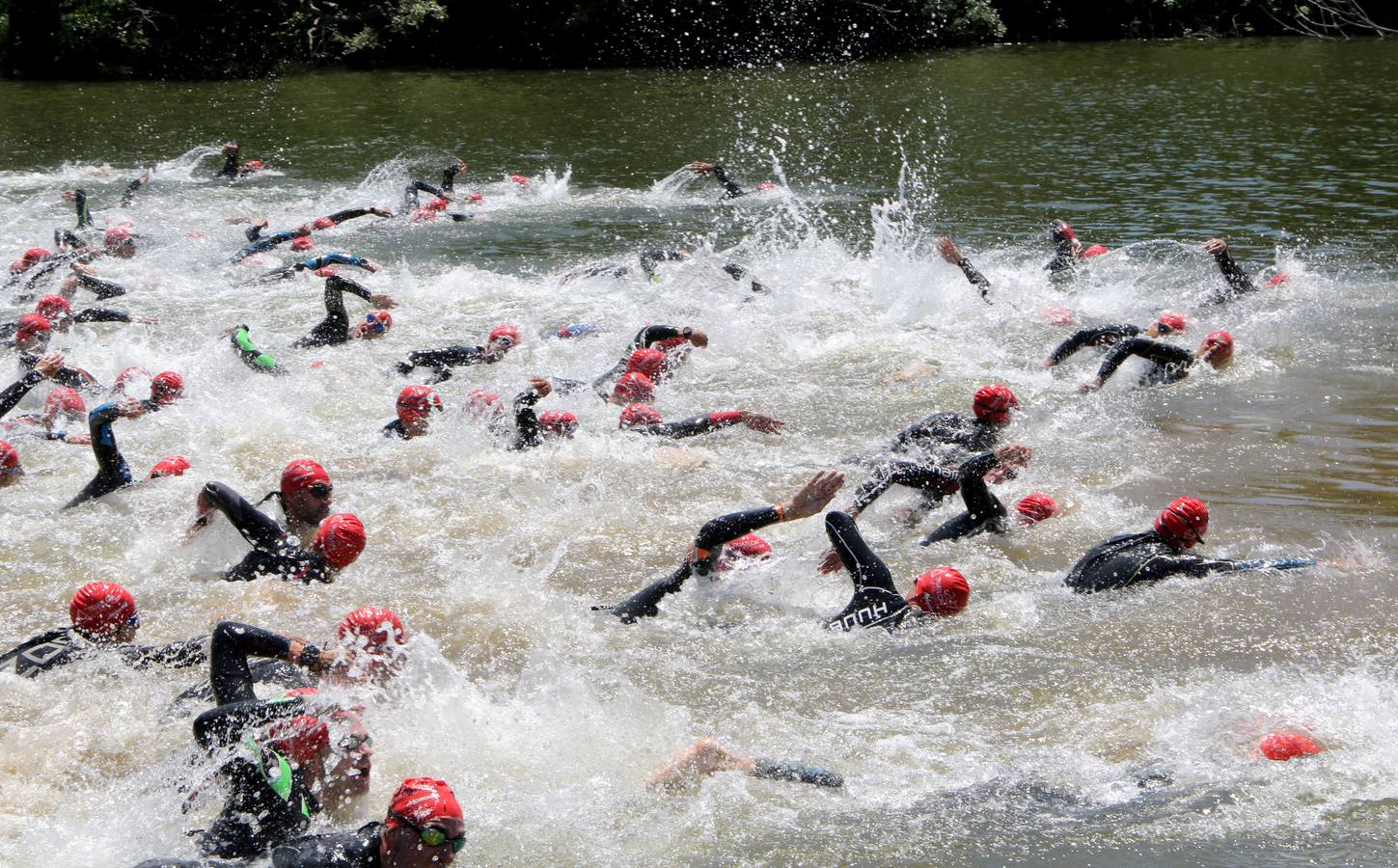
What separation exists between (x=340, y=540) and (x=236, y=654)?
166cm

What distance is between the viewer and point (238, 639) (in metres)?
6.40

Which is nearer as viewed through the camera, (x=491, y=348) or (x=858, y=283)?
(x=491, y=348)

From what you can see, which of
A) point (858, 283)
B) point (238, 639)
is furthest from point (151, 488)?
point (858, 283)

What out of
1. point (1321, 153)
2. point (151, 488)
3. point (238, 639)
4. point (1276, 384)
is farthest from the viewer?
point (1321, 153)

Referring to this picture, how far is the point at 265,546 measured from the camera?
8.26 m

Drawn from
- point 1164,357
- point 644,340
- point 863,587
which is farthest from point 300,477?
point 1164,357

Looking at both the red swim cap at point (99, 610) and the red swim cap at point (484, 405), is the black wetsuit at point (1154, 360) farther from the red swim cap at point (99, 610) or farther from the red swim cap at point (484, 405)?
the red swim cap at point (99, 610)

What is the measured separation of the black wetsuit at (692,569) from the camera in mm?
8102

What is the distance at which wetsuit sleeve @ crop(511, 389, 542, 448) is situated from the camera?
11.4 meters

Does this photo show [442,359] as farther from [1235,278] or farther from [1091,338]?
[1235,278]

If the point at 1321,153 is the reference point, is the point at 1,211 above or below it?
below

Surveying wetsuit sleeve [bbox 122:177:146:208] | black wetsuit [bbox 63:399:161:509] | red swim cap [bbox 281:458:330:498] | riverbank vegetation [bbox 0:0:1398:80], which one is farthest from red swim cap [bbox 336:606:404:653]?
riverbank vegetation [bbox 0:0:1398:80]

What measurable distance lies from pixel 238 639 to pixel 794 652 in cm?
324

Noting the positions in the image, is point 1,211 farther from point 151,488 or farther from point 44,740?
point 44,740
